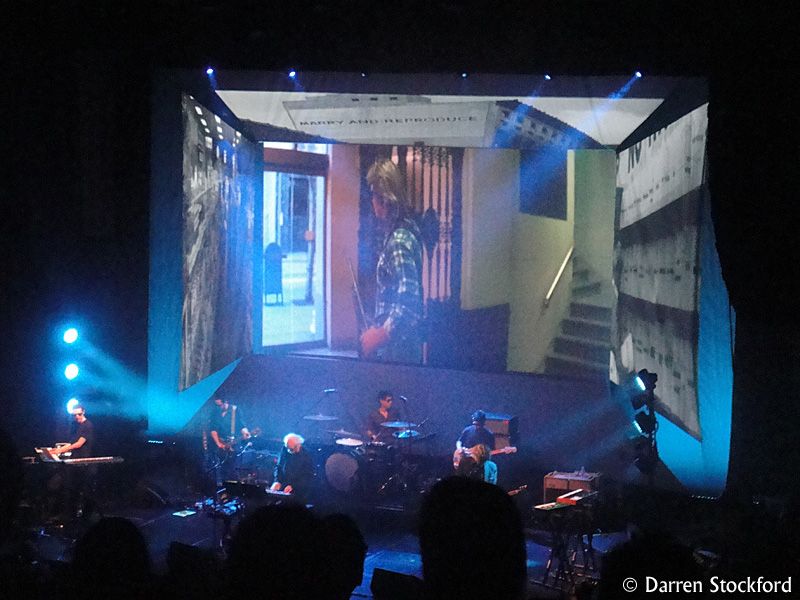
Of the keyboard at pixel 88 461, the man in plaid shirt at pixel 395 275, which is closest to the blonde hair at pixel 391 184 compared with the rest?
the man in plaid shirt at pixel 395 275

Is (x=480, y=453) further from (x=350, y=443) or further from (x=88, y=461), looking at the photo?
(x=88, y=461)

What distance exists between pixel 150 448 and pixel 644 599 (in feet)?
27.2

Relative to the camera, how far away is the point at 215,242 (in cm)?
1048

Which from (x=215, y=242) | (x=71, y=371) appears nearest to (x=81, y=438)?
(x=71, y=371)

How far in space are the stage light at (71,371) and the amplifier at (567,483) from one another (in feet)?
17.0

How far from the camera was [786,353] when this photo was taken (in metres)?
7.46

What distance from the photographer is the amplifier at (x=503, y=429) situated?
32.7ft

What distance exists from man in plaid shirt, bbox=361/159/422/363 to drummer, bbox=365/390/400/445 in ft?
3.70

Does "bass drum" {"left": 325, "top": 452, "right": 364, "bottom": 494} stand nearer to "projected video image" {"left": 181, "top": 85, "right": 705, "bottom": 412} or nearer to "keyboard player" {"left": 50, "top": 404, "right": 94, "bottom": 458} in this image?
"projected video image" {"left": 181, "top": 85, "right": 705, "bottom": 412}

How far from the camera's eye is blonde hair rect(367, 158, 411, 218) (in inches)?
450

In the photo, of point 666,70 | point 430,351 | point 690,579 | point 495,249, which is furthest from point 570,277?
point 690,579

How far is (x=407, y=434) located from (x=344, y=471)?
789 millimetres

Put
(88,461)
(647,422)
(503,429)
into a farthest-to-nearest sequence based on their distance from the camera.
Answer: (503,429)
(88,461)
(647,422)

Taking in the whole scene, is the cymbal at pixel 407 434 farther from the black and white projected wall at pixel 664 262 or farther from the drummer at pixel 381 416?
the black and white projected wall at pixel 664 262
